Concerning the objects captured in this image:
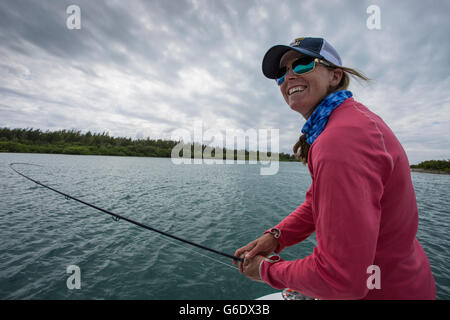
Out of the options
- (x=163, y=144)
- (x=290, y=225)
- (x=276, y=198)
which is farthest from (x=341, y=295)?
(x=163, y=144)

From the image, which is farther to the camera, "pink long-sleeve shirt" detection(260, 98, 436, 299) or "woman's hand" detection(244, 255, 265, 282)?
"woman's hand" detection(244, 255, 265, 282)

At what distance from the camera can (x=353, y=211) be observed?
0.96 meters

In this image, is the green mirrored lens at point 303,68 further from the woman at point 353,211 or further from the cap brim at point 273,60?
the cap brim at point 273,60

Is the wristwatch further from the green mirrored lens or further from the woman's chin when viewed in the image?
the green mirrored lens

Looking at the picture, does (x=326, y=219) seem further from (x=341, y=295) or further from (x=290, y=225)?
(x=290, y=225)

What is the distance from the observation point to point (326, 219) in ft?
3.40

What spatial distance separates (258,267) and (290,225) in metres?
0.85

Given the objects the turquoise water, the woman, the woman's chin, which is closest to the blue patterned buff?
the woman

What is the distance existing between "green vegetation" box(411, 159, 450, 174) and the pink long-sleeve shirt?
110 metres

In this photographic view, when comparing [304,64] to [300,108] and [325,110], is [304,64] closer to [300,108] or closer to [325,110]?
[300,108]

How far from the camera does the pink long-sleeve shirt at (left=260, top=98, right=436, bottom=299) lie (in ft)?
3.15

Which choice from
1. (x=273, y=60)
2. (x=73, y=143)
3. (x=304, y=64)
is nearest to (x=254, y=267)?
(x=304, y=64)

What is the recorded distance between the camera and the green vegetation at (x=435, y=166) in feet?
245

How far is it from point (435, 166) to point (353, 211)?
4620 inches
